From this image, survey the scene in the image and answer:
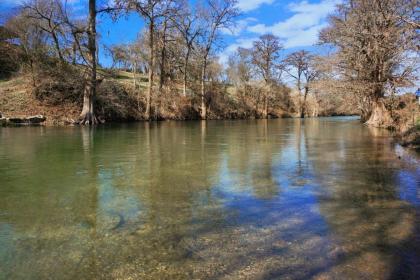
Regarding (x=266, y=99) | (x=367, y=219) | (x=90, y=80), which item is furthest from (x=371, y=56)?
(x=266, y=99)

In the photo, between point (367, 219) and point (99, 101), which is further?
point (99, 101)

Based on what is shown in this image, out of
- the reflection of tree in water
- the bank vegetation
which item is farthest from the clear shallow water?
the bank vegetation

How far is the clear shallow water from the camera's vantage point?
→ 2867mm

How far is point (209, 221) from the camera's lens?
3994mm

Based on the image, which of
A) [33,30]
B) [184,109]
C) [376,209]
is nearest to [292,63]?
[184,109]

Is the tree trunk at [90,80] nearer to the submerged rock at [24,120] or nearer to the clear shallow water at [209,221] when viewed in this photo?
the submerged rock at [24,120]

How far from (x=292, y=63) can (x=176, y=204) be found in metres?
54.0

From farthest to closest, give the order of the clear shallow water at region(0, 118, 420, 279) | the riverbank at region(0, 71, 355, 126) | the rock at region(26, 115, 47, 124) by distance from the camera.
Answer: the riverbank at region(0, 71, 355, 126) → the rock at region(26, 115, 47, 124) → the clear shallow water at region(0, 118, 420, 279)

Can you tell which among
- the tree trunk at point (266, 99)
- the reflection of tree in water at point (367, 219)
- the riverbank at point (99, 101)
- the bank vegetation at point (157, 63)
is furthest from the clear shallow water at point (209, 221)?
the tree trunk at point (266, 99)

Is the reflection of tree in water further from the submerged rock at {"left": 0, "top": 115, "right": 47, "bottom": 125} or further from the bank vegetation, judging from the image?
the submerged rock at {"left": 0, "top": 115, "right": 47, "bottom": 125}

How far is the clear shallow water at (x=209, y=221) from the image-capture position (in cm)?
287

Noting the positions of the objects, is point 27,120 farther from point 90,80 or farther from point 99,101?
point 99,101

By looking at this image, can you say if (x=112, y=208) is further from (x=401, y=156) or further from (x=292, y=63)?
(x=292, y=63)

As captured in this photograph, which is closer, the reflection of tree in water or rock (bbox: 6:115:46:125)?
the reflection of tree in water
